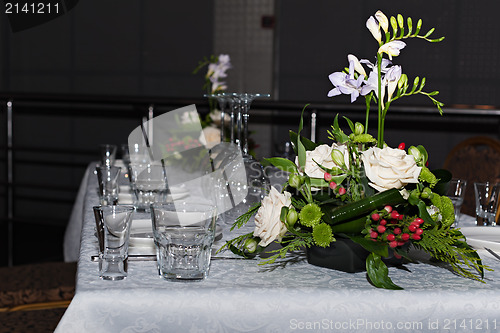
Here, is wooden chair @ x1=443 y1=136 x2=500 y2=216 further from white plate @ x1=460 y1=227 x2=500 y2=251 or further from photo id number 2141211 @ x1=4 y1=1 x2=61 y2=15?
photo id number 2141211 @ x1=4 y1=1 x2=61 y2=15

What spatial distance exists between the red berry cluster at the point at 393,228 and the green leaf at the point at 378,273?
0.10ft

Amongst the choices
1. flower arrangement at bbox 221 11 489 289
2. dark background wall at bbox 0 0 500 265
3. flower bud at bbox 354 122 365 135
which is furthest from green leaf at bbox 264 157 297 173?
dark background wall at bbox 0 0 500 265

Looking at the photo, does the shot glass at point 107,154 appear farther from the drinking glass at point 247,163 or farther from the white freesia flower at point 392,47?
the white freesia flower at point 392,47

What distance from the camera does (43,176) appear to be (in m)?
5.60

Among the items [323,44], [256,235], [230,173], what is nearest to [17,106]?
[323,44]

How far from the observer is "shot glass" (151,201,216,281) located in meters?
0.97

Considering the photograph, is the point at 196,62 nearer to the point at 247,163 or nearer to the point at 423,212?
the point at 247,163

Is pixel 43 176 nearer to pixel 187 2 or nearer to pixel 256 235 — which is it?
pixel 187 2

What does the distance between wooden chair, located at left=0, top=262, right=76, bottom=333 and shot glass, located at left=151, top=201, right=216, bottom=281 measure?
74 centimetres

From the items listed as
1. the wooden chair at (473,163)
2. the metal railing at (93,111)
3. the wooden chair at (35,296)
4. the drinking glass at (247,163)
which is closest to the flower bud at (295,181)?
the drinking glass at (247,163)

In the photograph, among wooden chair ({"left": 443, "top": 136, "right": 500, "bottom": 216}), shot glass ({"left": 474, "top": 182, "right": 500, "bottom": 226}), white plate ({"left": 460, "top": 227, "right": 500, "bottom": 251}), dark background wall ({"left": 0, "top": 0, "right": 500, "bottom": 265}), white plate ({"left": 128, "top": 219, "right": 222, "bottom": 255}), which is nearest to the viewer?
white plate ({"left": 128, "top": 219, "right": 222, "bottom": 255})

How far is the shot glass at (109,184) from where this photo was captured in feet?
5.32

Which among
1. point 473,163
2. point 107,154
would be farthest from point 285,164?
point 473,163

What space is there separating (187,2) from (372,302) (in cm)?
453
